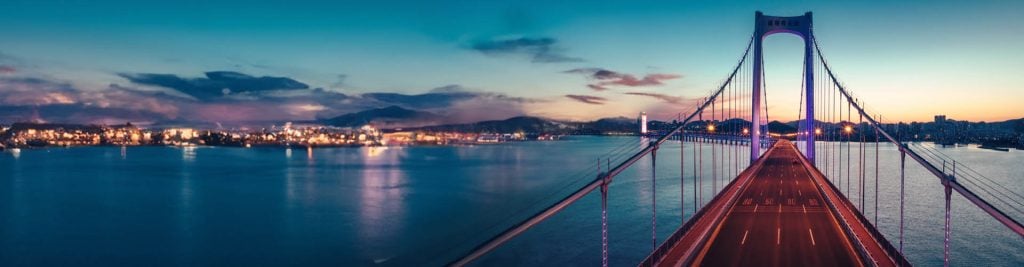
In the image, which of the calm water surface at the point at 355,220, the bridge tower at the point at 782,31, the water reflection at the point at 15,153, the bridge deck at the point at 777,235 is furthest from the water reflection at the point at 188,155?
the bridge deck at the point at 777,235

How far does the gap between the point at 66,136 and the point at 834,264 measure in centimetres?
23416

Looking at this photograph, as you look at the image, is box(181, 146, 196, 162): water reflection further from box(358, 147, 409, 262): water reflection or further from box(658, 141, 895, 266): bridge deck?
box(658, 141, 895, 266): bridge deck

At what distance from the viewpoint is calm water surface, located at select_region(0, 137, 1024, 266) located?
30.4 metres

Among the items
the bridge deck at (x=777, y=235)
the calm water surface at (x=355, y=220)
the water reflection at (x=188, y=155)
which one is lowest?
the calm water surface at (x=355, y=220)

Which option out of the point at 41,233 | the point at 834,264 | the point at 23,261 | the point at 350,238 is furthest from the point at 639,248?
the point at 41,233

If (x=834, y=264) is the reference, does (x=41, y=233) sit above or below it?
below

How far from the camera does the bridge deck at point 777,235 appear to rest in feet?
56.1

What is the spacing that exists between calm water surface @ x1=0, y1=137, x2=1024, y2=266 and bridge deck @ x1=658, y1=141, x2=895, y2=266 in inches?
179

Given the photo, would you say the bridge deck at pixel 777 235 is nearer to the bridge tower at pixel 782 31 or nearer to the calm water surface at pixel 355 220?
the calm water surface at pixel 355 220

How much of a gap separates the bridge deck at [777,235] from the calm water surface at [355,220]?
455 cm

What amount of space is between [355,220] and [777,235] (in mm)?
28082

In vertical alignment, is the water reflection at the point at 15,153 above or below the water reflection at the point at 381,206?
above

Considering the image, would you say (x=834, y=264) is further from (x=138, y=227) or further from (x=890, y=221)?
(x=138, y=227)

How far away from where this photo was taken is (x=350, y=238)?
3491 cm
